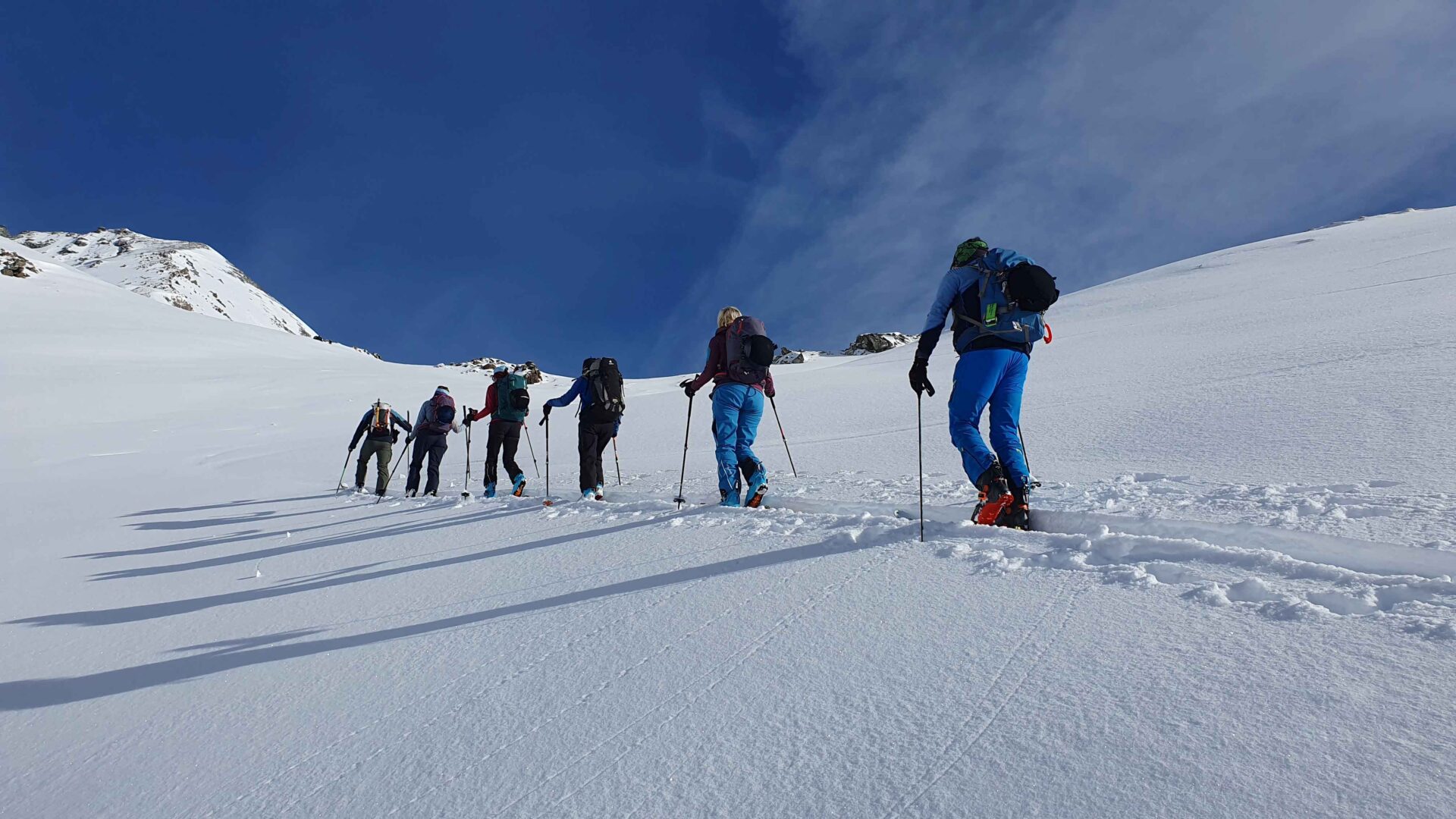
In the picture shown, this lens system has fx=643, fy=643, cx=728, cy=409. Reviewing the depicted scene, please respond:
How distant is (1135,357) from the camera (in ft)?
40.8

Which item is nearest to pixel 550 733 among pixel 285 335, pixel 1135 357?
pixel 1135 357

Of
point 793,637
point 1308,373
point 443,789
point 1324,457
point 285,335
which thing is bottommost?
point 443,789

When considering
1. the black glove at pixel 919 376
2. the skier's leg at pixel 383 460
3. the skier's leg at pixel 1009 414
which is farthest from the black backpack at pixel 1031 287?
the skier's leg at pixel 383 460

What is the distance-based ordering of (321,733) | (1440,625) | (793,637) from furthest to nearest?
(793,637), (321,733), (1440,625)

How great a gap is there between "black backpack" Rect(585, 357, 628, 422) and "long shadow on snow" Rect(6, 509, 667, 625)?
9.96 feet

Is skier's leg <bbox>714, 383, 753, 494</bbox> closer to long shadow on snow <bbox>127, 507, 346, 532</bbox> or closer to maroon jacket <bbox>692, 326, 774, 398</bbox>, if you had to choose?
maroon jacket <bbox>692, 326, 774, 398</bbox>

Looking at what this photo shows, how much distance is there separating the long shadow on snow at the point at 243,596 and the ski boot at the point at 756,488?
4.51 ft

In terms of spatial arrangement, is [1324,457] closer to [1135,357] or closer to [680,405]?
[1135,357]

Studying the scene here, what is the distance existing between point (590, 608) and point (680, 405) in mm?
13643

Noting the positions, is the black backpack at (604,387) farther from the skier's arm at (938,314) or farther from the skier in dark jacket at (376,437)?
the skier in dark jacket at (376,437)

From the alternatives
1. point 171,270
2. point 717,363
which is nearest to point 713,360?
point 717,363

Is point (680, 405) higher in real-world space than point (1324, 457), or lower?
higher

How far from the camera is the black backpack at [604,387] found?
7.52m

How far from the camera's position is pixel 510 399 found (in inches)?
348
